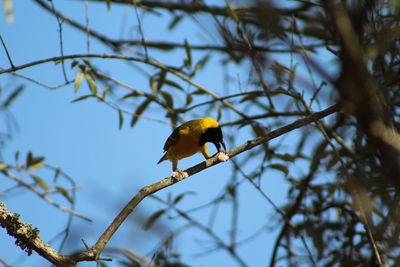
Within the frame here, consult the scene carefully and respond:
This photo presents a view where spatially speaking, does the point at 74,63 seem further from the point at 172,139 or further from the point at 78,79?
the point at 172,139

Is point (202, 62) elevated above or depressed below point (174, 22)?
below

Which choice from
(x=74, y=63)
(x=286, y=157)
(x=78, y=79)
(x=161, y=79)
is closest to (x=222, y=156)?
(x=286, y=157)

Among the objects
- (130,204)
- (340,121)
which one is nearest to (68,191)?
(130,204)

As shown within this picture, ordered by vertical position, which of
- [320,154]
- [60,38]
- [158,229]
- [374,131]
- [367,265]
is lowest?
[374,131]

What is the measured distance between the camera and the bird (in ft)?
18.8

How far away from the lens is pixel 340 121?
4258 millimetres

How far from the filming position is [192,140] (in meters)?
5.74

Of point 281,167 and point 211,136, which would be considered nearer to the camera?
point 281,167

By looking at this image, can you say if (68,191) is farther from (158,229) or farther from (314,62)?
(314,62)

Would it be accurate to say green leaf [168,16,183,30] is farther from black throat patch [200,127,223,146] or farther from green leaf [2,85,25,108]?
green leaf [2,85,25,108]

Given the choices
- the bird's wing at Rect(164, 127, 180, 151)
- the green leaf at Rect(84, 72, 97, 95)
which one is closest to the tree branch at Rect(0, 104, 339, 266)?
the green leaf at Rect(84, 72, 97, 95)

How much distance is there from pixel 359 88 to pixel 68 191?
4.60 meters

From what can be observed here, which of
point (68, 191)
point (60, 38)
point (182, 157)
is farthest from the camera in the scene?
point (182, 157)

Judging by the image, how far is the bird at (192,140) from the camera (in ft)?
18.8
